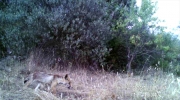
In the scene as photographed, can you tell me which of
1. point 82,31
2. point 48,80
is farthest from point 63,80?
point 82,31

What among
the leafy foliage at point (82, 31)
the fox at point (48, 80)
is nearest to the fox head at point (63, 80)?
the fox at point (48, 80)

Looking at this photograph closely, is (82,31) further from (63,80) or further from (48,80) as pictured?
(48,80)

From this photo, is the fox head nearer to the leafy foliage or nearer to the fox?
the fox

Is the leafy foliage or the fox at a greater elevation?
the leafy foliage

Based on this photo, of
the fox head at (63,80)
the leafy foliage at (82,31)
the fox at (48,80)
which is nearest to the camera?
the fox at (48,80)

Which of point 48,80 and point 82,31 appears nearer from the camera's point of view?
point 48,80

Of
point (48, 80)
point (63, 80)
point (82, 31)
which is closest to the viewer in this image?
point (48, 80)

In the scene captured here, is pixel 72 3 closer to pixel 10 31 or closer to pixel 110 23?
pixel 110 23

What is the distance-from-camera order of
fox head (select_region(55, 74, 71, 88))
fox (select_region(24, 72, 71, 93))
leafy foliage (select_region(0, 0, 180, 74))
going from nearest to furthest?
fox (select_region(24, 72, 71, 93)) → fox head (select_region(55, 74, 71, 88)) → leafy foliage (select_region(0, 0, 180, 74))

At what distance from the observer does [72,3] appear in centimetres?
722

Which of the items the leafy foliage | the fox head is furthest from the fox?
the leafy foliage

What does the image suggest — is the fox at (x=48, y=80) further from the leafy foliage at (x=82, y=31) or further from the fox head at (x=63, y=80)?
the leafy foliage at (x=82, y=31)

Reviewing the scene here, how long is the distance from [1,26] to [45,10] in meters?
1.84

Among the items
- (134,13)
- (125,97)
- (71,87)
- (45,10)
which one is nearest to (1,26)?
(45,10)
